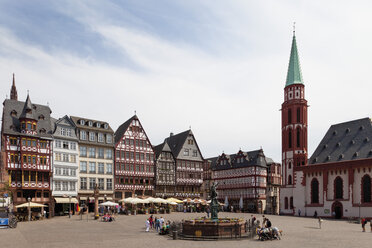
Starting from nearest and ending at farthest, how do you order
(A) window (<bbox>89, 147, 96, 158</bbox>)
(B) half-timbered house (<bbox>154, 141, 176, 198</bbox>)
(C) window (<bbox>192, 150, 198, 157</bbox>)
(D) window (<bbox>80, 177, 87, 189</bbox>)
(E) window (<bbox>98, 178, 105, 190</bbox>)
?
(D) window (<bbox>80, 177, 87, 189</bbox>) < (A) window (<bbox>89, 147, 96, 158</bbox>) < (E) window (<bbox>98, 178, 105, 190</bbox>) < (B) half-timbered house (<bbox>154, 141, 176, 198</bbox>) < (C) window (<bbox>192, 150, 198, 157</bbox>)

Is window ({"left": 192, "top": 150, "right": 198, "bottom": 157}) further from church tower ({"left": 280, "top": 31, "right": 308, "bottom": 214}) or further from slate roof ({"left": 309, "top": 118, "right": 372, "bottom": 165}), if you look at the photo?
slate roof ({"left": 309, "top": 118, "right": 372, "bottom": 165})

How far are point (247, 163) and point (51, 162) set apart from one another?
143ft

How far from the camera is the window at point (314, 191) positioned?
61.3 m

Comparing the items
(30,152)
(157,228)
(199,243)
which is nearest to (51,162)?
(30,152)

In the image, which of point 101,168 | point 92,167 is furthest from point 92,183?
point 101,168

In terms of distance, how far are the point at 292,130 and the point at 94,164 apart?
34.9m

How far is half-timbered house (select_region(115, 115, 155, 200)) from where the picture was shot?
65.2 meters

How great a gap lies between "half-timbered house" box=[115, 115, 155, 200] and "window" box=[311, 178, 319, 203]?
90.5ft

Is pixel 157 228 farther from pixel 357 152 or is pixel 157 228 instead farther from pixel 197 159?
pixel 197 159

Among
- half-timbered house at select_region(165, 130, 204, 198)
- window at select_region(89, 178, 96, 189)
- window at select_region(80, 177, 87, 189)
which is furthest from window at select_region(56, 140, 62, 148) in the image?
half-timbered house at select_region(165, 130, 204, 198)

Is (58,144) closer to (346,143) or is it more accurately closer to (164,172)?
(164,172)

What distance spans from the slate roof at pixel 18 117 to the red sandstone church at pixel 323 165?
4081cm

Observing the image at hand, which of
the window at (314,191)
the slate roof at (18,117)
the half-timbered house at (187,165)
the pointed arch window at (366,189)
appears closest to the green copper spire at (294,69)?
the window at (314,191)

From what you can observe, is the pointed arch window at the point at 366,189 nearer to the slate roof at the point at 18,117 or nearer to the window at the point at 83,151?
the window at the point at 83,151
